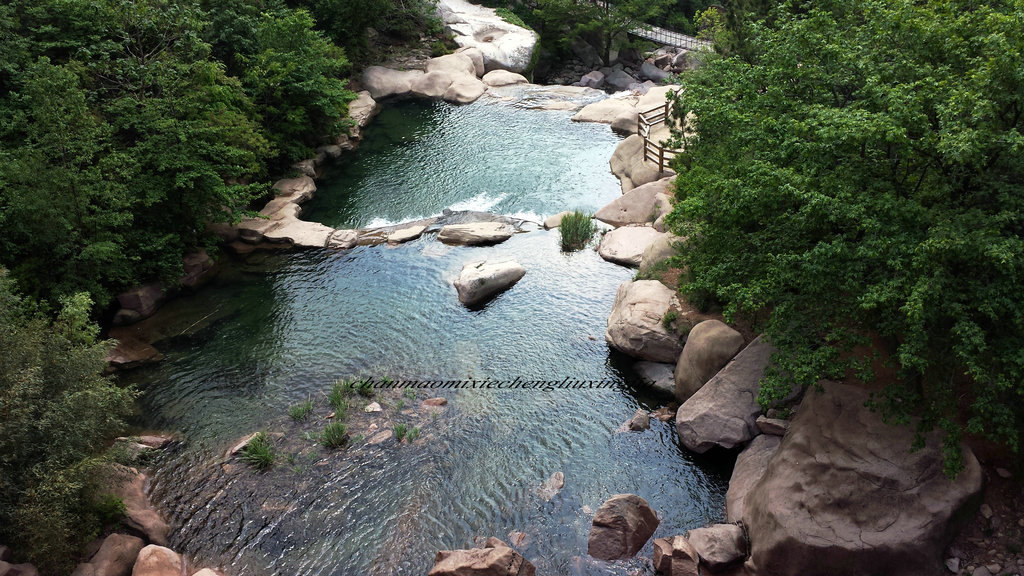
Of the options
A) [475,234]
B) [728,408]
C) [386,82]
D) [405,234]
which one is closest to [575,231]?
[475,234]

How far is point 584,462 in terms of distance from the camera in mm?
15375

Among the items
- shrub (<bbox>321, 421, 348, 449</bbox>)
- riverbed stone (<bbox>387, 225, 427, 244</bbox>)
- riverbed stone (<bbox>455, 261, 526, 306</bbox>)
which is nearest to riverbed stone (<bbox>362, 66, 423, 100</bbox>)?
riverbed stone (<bbox>387, 225, 427, 244</bbox>)

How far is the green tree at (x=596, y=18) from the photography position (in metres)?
48.6

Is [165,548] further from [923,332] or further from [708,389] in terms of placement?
[923,332]

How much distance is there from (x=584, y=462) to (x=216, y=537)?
27.0 feet

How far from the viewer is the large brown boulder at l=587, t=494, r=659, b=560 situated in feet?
42.8

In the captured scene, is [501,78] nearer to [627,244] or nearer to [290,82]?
[290,82]

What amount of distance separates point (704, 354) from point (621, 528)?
5.27 m

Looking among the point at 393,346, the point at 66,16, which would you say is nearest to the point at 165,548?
the point at 393,346

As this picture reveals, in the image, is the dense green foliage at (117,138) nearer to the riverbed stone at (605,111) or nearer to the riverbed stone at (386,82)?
the riverbed stone at (386,82)

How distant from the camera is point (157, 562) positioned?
1266 centimetres

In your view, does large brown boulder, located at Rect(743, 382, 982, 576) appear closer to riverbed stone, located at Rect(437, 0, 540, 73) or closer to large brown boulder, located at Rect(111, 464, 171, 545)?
large brown boulder, located at Rect(111, 464, 171, 545)

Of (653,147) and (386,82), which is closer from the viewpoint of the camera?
(653,147)

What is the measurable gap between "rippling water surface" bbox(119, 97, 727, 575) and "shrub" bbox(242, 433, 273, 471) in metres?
0.25
